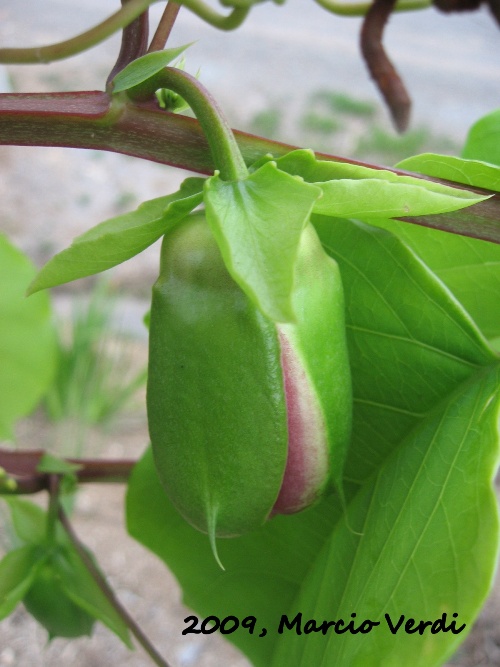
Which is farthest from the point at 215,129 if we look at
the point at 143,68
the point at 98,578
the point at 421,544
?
the point at 98,578

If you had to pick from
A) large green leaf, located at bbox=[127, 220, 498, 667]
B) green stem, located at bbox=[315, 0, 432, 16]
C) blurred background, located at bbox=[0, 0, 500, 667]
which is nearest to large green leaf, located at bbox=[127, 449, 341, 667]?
large green leaf, located at bbox=[127, 220, 498, 667]

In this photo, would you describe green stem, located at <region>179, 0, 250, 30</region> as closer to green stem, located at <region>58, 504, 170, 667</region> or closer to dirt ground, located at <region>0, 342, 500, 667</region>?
green stem, located at <region>58, 504, 170, 667</region>

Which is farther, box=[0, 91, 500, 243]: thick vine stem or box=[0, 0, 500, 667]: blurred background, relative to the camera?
box=[0, 0, 500, 667]: blurred background

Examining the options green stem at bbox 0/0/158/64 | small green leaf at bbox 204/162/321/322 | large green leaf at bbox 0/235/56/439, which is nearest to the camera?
small green leaf at bbox 204/162/321/322

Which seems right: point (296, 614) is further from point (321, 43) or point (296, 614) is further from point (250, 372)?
point (321, 43)

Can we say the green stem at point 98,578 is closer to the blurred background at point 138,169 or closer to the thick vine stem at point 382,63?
the thick vine stem at point 382,63

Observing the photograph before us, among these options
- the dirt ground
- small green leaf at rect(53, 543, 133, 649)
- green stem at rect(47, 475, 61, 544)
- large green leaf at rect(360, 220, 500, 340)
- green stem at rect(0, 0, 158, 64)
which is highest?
green stem at rect(0, 0, 158, 64)

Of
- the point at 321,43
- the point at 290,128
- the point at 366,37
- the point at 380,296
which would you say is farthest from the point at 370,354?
the point at 321,43
